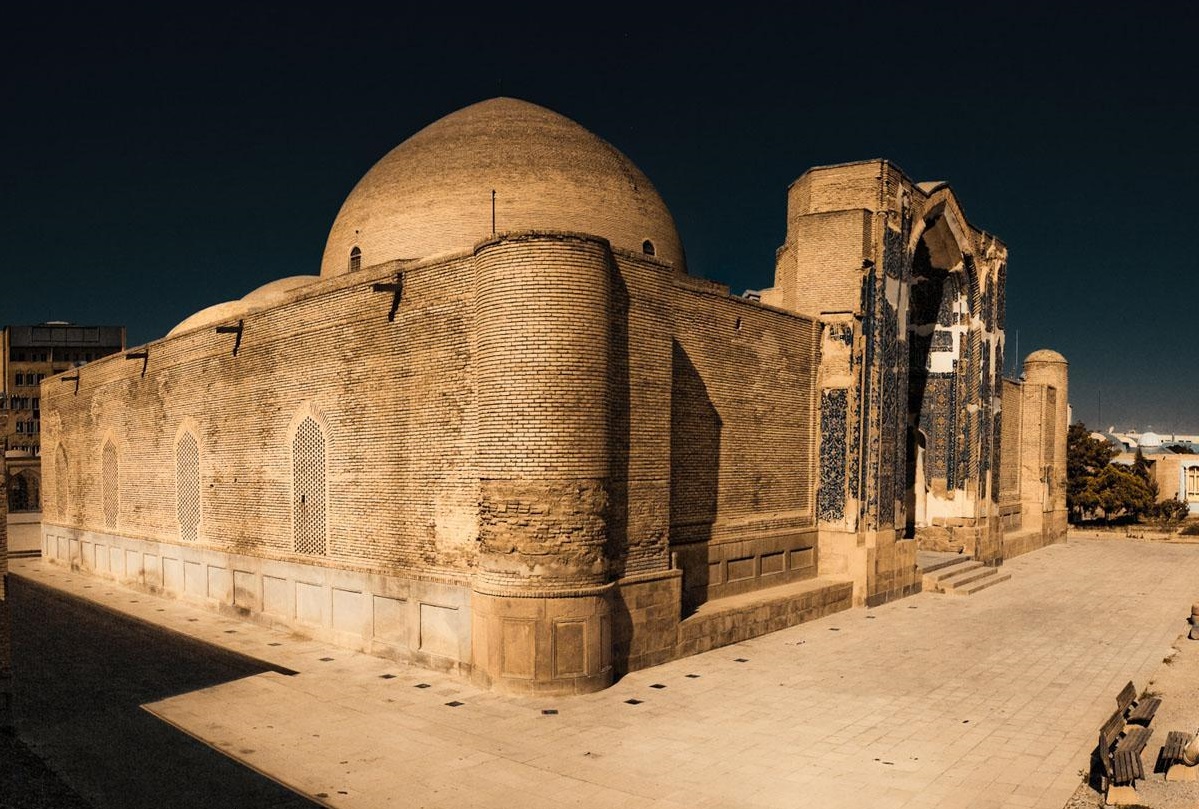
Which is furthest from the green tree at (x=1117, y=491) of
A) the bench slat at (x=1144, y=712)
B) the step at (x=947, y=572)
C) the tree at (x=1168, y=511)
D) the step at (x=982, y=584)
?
the bench slat at (x=1144, y=712)

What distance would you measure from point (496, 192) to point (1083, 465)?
93.9ft

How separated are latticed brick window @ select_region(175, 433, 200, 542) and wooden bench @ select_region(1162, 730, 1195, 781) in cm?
1506

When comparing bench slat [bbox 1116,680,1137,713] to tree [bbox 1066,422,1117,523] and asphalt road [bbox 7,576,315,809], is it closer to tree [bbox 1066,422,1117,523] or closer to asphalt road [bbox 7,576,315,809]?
asphalt road [bbox 7,576,315,809]

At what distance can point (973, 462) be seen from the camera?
21312mm

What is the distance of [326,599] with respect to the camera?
12000 mm

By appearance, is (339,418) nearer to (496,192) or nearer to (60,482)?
(496,192)

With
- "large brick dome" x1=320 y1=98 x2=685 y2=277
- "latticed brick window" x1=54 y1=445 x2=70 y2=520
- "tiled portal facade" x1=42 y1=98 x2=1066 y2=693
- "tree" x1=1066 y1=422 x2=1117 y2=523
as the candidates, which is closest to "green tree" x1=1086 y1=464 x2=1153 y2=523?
"tree" x1=1066 y1=422 x2=1117 y2=523

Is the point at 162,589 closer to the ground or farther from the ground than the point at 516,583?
closer to the ground

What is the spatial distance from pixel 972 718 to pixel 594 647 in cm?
401

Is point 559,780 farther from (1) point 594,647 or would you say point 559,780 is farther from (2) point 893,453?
(2) point 893,453

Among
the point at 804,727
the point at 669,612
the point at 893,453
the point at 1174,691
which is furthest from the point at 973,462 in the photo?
the point at 804,727

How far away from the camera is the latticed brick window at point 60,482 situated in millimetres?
22484

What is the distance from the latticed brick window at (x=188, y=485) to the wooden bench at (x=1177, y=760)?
15.1 meters

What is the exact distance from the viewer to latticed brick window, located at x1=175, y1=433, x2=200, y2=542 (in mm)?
15828
